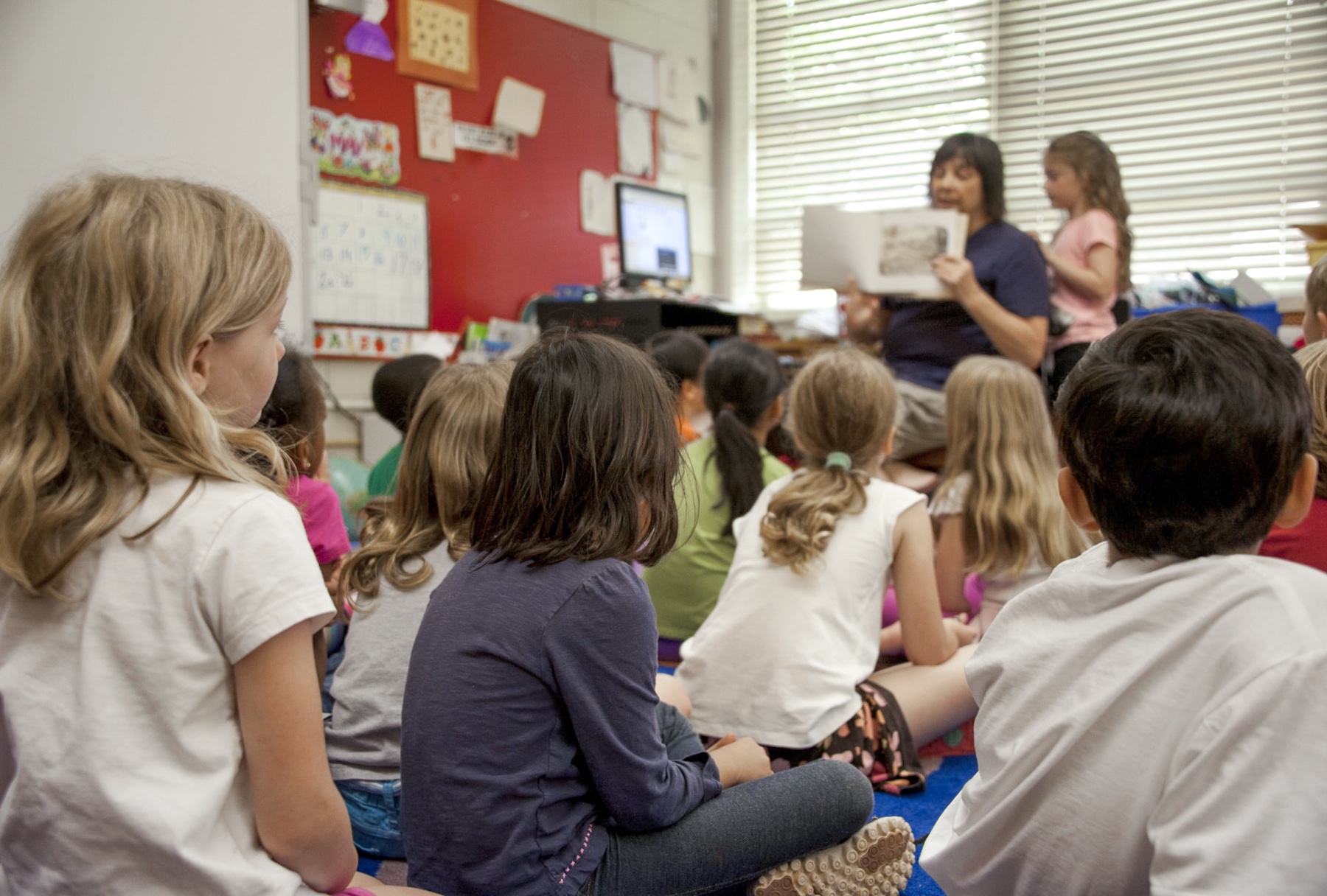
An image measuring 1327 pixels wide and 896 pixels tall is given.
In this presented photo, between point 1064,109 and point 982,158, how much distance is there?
159cm

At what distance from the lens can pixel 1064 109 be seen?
4195 millimetres

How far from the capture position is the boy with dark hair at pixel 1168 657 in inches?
25.5

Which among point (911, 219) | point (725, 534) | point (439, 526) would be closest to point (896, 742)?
point (725, 534)

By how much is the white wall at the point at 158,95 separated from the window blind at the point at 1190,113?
8.99 ft

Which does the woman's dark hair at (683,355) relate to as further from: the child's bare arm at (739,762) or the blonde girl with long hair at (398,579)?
the child's bare arm at (739,762)

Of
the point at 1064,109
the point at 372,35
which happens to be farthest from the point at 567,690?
the point at 1064,109

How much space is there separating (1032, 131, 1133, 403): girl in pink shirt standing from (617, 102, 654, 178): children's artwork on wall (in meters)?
1.82

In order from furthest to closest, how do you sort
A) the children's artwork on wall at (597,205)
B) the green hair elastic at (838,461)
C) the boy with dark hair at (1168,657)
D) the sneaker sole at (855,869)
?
the children's artwork on wall at (597,205), the green hair elastic at (838,461), the sneaker sole at (855,869), the boy with dark hair at (1168,657)

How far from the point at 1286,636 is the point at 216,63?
260 centimetres

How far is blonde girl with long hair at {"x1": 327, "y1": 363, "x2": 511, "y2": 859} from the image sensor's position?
1.39 meters

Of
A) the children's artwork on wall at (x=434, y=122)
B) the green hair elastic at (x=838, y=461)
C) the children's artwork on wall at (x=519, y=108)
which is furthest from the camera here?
the children's artwork on wall at (x=519, y=108)

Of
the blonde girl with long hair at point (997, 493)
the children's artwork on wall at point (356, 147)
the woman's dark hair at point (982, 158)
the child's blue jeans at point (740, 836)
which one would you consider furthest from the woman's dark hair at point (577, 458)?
the children's artwork on wall at point (356, 147)

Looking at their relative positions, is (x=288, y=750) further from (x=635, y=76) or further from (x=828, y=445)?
(x=635, y=76)

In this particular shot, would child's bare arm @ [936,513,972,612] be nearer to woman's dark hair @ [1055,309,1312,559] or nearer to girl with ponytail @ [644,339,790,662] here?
girl with ponytail @ [644,339,790,662]
